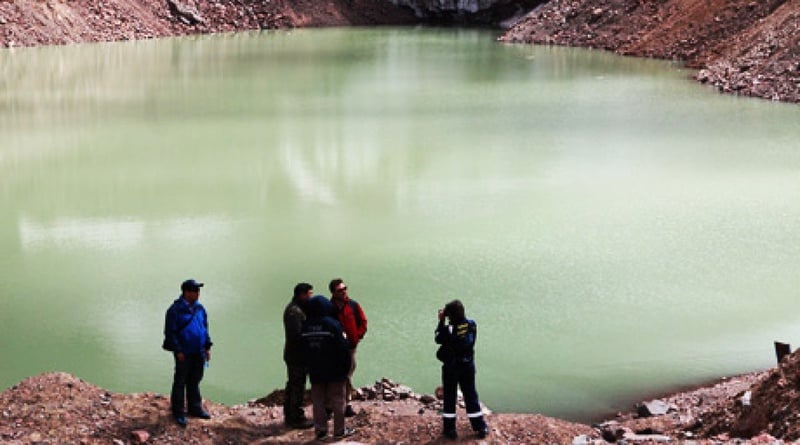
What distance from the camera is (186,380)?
7.81 meters

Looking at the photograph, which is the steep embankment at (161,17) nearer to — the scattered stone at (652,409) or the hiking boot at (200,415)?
the hiking boot at (200,415)

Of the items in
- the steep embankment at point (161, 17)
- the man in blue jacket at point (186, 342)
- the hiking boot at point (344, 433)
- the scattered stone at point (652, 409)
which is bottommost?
the scattered stone at point (652, 409)

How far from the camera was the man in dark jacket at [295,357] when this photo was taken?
7648 millimetres

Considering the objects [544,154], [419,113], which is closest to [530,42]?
[419,113]

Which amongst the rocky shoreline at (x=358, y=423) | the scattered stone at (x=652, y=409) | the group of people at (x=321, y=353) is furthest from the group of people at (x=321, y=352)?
the scattered stone at (x=652, y=409)

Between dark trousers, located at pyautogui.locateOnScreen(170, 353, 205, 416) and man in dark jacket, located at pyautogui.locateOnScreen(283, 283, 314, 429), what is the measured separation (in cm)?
67

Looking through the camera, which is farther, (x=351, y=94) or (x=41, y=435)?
(x=351, y=94)

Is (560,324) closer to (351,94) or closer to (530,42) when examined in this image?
(351,94)

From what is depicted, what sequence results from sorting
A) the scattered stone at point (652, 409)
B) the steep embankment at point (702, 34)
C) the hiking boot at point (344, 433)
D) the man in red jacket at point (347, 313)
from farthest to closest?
the steep embankment at point (702, 34) → the scattered stone at point (652, 409) → the man in red jacket at point (347, 313) → the hiking boot at point (344, 433)

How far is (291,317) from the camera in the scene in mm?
7652

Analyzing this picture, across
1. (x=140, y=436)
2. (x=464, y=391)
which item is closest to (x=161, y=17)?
(x=140, y=436)

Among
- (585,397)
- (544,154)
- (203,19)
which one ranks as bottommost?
(585,397)

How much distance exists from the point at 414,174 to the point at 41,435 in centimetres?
1229

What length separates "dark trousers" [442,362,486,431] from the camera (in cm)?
750
